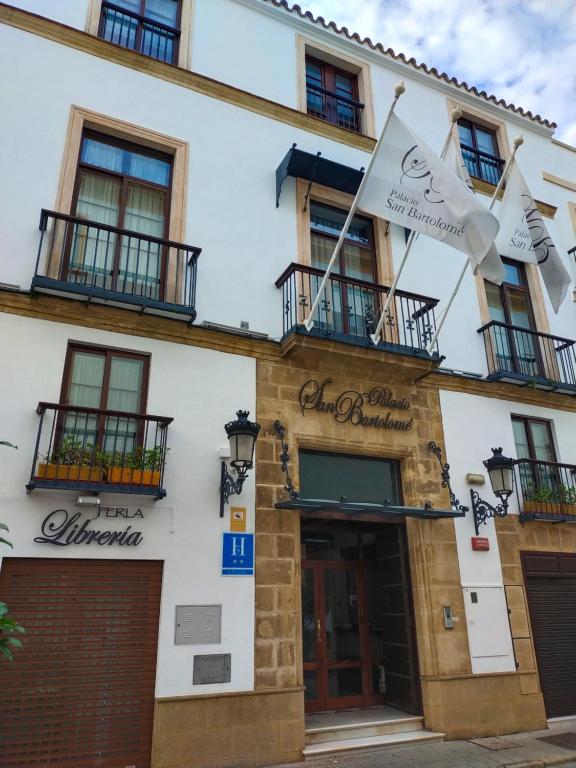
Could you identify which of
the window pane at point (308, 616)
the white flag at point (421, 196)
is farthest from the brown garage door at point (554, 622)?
the white flag at point (421, 196)

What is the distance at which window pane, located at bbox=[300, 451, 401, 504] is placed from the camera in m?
8.20

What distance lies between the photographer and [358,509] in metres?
7.42

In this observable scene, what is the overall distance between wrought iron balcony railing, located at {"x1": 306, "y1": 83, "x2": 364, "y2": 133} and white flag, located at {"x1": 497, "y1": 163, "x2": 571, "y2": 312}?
3.55 meters

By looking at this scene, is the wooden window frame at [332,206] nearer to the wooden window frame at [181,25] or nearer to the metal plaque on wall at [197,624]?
the wooden window frame at [181,25]

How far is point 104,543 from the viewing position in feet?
21.0

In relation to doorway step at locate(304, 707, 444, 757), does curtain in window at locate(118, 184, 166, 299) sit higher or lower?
higher

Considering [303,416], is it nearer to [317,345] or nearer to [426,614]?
[317,345]

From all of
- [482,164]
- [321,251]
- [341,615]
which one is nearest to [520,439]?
[341,615]

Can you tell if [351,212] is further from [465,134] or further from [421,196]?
[465,134]

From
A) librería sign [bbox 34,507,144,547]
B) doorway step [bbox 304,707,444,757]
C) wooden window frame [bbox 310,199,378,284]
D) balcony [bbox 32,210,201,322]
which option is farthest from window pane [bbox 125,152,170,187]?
doorway step [bbox 304,707,444,757]

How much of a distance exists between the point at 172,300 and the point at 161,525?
121 inches

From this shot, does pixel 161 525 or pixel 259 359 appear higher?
pixel 259 359

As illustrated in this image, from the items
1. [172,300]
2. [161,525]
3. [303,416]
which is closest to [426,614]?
[303,416]

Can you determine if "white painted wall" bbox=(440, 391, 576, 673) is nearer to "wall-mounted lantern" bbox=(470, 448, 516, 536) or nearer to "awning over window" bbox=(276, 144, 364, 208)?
"wall-mounted lantern" bbox=(470, 448, 516, 536)
